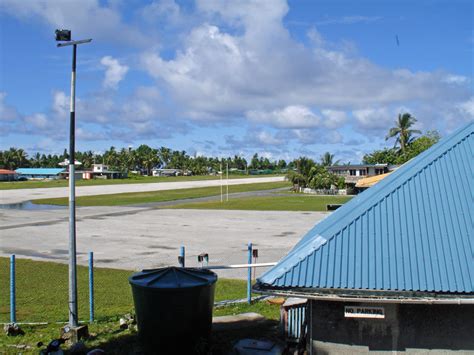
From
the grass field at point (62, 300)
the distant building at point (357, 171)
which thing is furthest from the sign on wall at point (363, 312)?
the distant building at point (357, 171)

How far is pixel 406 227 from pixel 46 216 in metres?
36.7

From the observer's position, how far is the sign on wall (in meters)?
7.61

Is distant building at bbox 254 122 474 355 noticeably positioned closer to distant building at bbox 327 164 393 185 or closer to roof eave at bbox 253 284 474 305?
roof eave at bbox 253 284 474 305

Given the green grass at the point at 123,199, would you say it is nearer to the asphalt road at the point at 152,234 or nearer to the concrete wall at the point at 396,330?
the asphalt road at the point at 152,234

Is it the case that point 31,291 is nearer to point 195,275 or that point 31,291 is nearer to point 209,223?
point 195,275

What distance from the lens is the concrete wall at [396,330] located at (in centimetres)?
757

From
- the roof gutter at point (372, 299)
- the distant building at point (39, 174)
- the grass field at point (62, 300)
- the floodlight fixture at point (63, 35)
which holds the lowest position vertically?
the grass field at point (62, 300)

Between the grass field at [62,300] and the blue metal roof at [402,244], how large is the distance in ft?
16.3

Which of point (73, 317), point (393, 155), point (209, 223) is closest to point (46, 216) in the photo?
point (209, 223)

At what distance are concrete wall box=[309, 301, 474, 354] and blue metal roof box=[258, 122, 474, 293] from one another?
0.44 metres

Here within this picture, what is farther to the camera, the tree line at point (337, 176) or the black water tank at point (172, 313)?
the tree line at point (337, 176)

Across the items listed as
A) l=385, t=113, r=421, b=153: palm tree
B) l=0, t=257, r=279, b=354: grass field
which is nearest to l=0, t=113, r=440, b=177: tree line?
l=385, t=113, r=421, b=153: palm tree

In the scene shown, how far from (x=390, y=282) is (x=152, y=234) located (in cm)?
2341

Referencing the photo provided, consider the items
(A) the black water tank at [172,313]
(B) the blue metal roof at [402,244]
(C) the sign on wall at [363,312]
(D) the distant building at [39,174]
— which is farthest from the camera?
(D) the distant building at [39,174]
